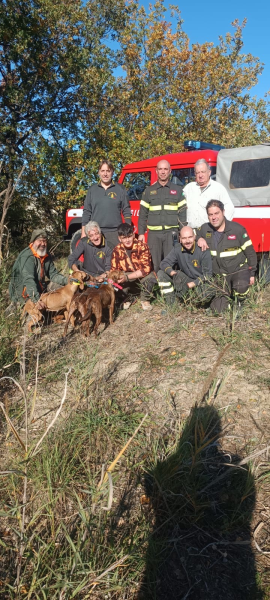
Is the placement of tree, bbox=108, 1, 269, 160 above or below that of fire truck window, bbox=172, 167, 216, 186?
above

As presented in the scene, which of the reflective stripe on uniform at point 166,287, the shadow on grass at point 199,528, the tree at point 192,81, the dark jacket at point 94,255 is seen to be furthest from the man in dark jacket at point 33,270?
the tree at point 192,81

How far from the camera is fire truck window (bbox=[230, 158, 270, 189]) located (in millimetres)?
7185

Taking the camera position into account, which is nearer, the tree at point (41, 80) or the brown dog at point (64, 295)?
the brown dog at point (64, 295)

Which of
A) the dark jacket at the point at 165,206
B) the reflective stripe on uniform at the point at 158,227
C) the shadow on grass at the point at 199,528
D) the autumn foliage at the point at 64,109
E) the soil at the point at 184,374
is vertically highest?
the autumn foliage at the point at 64,109

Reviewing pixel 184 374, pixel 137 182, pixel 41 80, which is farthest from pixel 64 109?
pixel 184 374

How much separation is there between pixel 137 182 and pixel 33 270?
3.44 meters

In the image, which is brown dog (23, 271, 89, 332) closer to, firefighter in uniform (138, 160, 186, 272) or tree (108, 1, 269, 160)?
firefighter in uniform (138, 160, 186, 272)

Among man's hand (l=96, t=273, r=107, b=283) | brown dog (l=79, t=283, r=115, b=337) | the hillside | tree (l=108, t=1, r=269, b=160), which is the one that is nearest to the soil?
the hillside

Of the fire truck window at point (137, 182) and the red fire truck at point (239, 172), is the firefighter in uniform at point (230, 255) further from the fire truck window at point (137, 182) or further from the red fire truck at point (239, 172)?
the fire truck window at point (137, 182)

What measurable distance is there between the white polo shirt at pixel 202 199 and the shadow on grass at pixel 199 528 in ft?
11.5

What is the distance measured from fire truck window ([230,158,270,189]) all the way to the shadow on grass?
541 cm

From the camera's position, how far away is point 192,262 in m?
5.24

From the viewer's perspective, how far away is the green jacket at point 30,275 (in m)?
5.47

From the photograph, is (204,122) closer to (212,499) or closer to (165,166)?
(165,166)
